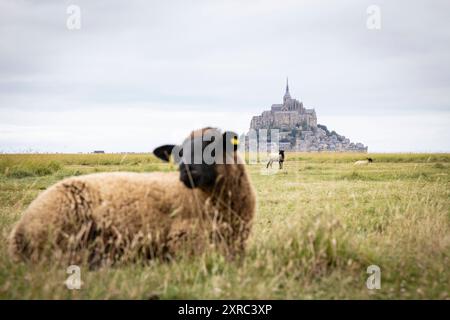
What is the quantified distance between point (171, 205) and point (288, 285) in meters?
2.25

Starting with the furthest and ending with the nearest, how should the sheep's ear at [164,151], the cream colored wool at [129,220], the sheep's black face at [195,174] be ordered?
the sheep's ear at [164,151] → the sheep's black face at [195,174] → the cream colored wool at [129,220]

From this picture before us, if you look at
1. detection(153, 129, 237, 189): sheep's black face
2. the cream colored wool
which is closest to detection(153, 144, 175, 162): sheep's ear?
detection(153, 129, 237, 189): sheep's black face

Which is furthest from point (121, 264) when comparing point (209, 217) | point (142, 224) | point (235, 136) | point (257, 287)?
point (235, 136)

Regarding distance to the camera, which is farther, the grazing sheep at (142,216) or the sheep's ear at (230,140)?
the sheep's ear at (230,140)

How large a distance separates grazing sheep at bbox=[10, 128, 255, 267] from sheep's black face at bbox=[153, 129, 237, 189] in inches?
0.6

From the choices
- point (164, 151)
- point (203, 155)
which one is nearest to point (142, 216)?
point (203, 155)

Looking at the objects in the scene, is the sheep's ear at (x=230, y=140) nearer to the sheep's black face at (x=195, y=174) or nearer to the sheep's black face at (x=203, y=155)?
the sheep's black face at (x=203, y=155)

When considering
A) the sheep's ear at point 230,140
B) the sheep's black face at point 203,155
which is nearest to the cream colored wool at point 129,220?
the sheep's black face at point 203,155

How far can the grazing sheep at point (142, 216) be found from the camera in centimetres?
589

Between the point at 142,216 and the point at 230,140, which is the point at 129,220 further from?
the point at 230,140

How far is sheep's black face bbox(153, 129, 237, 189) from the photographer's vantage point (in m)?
6.08

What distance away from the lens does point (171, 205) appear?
640 cm

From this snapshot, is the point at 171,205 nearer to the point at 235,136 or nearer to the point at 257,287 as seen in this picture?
the point at 235,136

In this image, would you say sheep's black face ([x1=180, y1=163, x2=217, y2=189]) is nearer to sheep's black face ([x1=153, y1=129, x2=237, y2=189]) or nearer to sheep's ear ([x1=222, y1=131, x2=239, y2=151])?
sheep's black face ([x1=153, y1=129, x2=237, y2=189])
